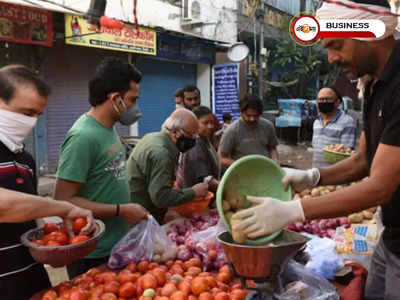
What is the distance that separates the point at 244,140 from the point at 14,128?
346 cm

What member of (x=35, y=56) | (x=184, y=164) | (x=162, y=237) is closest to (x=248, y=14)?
(x=35, y=56)

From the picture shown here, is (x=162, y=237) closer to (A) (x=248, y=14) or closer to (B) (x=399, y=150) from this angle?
(B) (x=399, y=150)

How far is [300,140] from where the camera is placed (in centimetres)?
1569

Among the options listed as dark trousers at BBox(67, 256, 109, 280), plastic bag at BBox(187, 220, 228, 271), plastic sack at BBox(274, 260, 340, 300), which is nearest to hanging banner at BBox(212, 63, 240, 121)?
plastic bag at BBox(187, 220, 228, 271)

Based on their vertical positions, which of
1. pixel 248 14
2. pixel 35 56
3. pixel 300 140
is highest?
pixel 248 14

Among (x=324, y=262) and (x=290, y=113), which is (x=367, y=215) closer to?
(x=324, y=262)

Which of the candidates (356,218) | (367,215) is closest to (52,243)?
(356,218)

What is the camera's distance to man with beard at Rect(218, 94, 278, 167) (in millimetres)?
4848

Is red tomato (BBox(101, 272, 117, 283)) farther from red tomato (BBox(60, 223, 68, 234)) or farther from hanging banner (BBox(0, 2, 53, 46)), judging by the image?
hanging banner (BBox(0, 2, 53, 46))

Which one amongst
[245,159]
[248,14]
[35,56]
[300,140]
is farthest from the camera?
[300,140]

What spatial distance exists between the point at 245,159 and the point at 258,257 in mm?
468

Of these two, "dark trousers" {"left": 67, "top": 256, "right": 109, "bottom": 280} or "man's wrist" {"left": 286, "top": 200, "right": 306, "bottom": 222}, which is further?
"dark trousers" {"left": 67, "top": 256, "right": 109, "bottom": 280}

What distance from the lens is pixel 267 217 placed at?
59.0 inches

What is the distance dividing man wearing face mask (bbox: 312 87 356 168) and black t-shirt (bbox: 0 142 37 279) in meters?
3.66
